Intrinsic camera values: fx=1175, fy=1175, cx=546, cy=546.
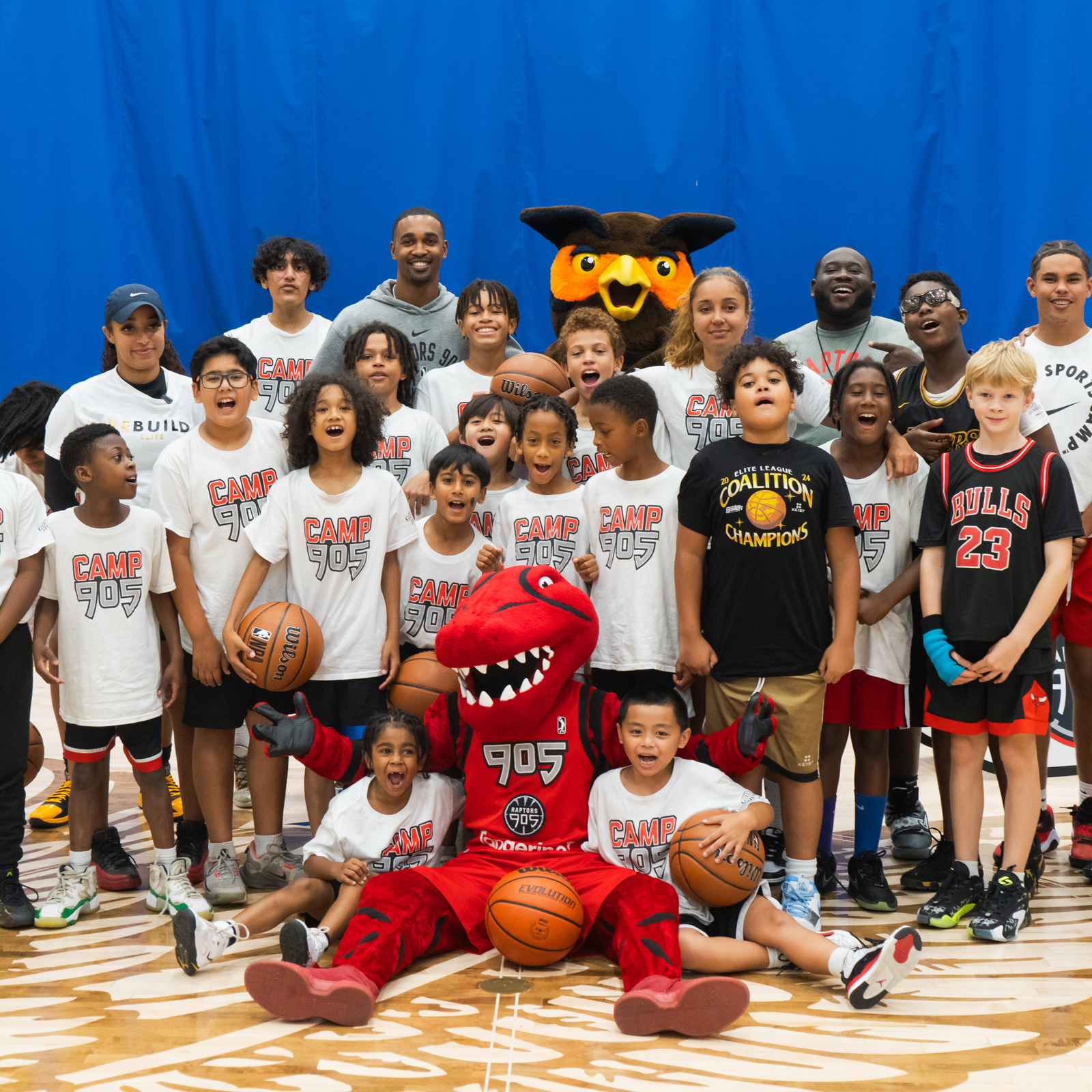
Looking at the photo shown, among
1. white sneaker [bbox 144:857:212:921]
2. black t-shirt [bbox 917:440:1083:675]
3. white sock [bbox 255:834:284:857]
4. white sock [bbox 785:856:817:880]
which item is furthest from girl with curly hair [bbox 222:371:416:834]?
black t-shirt [bbox 917:440:1083:675]

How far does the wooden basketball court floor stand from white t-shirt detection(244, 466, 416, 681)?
2.82 feet

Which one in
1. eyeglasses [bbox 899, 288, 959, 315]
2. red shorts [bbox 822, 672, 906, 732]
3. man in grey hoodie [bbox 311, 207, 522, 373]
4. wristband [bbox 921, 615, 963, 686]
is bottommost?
red shorts [bbox 822, 672, 906, 732]

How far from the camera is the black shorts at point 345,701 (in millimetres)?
3535

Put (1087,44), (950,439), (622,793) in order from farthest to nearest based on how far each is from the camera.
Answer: (1087,44) < (950,439) < (622,793)

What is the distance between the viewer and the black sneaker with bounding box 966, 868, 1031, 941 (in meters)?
3.18

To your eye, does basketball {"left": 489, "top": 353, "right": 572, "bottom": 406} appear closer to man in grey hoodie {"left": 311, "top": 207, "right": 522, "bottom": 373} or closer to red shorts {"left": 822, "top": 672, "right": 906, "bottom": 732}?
man in grey hoodie {"left": 311, "top": 207, "right": 522, "bottom": 373}

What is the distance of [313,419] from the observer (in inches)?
141

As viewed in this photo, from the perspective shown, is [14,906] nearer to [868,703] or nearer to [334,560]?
[334,560]

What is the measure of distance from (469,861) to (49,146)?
15.6 ft

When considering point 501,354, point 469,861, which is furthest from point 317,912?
point 501,354

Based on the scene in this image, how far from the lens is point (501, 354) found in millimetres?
4281

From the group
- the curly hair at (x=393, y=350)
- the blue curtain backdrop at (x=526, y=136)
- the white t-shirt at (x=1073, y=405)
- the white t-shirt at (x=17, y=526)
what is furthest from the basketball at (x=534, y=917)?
the blue curtain backdrop at (x=526, y=136)

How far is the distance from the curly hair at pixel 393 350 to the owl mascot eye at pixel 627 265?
37.2 inches

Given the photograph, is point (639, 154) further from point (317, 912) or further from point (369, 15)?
point (317, 912)
